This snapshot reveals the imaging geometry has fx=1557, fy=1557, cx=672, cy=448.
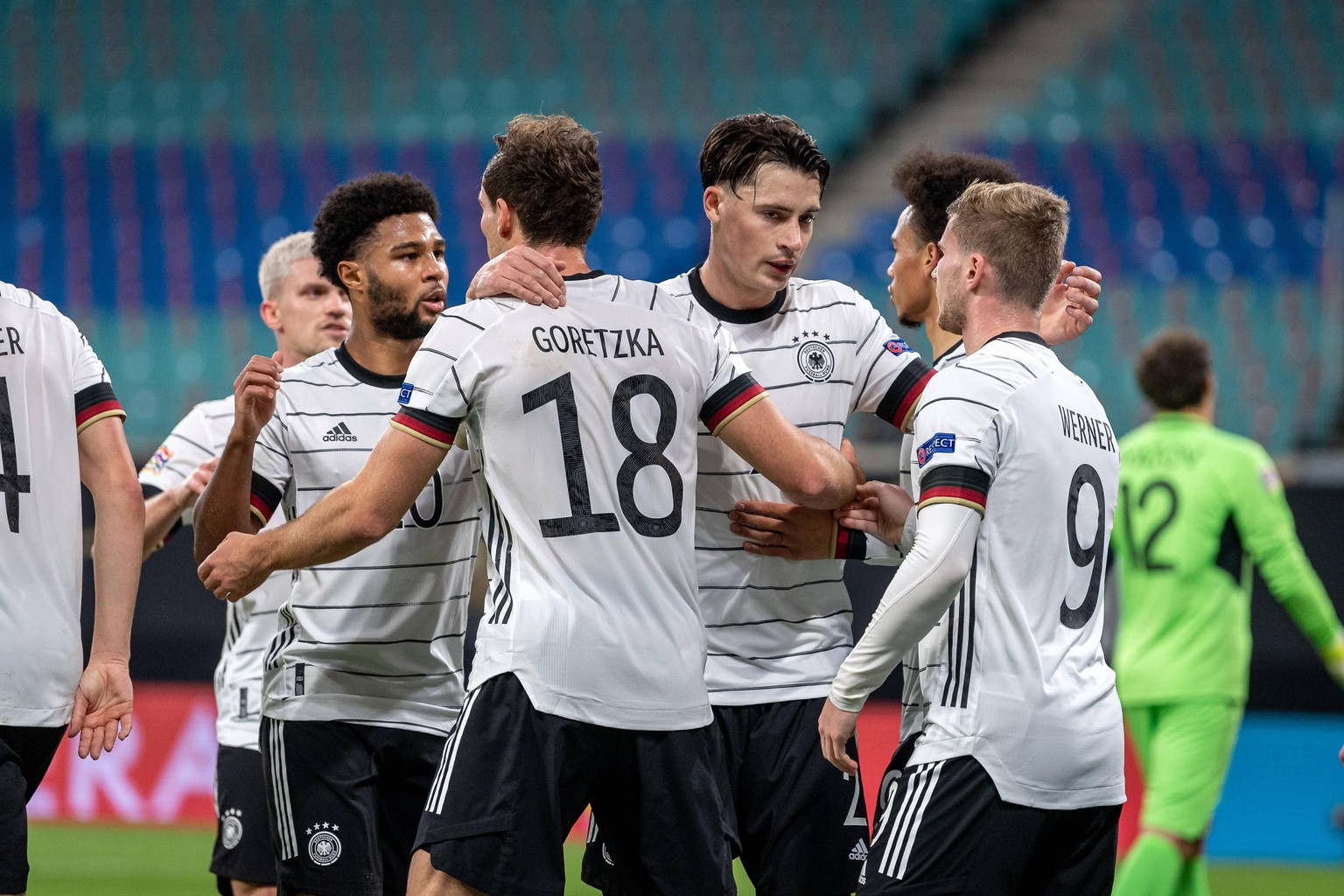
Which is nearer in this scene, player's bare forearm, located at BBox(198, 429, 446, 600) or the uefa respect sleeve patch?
the uefa respect sleeve patch

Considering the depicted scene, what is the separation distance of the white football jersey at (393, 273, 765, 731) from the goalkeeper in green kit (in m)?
3.59

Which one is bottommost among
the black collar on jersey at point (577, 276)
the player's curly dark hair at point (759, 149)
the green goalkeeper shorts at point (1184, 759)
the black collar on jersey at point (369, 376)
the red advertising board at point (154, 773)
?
the red advertising board at point (154, 773)

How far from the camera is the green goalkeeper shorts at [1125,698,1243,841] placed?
631 centimetres

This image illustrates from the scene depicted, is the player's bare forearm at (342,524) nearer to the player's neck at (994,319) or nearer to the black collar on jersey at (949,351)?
the player's neck at (994,319)

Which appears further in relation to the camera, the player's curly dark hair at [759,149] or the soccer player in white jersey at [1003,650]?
the player's curly dark hair at [759,149]

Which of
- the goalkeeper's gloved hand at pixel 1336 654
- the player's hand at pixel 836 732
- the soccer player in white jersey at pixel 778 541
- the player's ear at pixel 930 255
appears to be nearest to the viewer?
the player's hand at pixel 836 732

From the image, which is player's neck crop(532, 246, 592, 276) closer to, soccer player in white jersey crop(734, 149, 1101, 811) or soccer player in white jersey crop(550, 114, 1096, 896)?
soccer player in white jersey crop(550, 114, 1096, 896)

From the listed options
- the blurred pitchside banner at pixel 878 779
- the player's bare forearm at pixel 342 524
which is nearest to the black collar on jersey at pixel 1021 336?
the player's bare forearm at pixel 342 524

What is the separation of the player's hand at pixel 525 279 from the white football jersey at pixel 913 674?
92cm

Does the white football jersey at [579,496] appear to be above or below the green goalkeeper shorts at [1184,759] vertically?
above

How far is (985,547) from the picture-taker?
337 cm

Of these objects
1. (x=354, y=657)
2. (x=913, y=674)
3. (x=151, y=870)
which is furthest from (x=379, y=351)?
(x=151, y=870)

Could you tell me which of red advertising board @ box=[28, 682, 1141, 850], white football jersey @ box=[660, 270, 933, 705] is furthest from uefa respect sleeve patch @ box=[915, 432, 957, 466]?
red advertising board @ box=[28, 682, 1141, 850]

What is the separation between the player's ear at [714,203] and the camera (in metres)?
4.14
